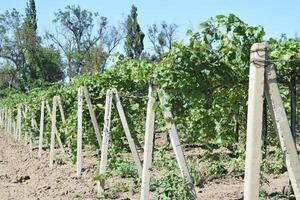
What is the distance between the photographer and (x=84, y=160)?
14000 millimetres

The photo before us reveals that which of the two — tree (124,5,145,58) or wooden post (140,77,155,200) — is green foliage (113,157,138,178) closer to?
wooden post (140,77,155,200)

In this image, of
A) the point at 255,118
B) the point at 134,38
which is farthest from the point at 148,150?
the point at 134,38

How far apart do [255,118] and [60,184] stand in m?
6.83

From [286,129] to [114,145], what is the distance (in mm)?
6537

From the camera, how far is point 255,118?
4.10 meters

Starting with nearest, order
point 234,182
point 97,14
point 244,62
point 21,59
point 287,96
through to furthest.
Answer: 1. point 244,62
2. point 287,96
3. point 234,182
4. point 21,59
5. point 97,14

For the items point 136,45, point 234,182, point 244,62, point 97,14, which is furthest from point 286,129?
point 97,14

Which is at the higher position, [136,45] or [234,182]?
[136,45]

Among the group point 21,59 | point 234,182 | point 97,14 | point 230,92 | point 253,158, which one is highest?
point 97,14

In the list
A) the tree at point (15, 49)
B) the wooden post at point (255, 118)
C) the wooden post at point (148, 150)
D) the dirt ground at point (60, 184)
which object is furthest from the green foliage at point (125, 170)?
the tree at point (15, 49)

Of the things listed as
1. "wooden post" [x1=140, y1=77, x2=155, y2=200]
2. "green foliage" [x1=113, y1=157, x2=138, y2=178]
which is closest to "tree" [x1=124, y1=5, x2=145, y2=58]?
"green foliage" [x1=113, y1=157, x2=138, y2=178]

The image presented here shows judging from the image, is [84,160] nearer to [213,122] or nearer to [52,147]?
[52,147]

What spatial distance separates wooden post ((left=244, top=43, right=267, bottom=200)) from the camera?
410 cm

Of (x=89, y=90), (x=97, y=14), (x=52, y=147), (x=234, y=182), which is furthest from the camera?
(x=97, y=14)
